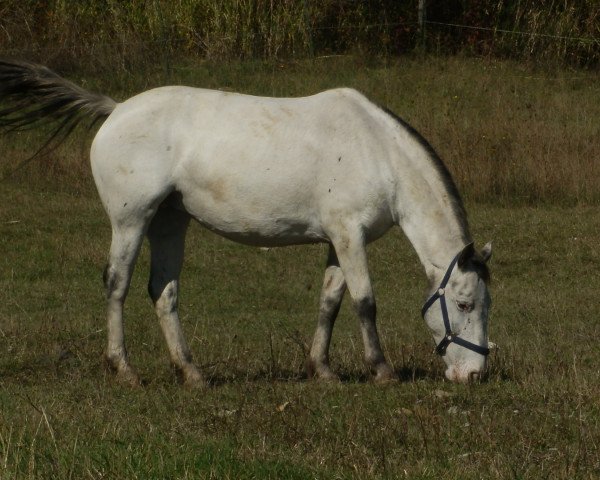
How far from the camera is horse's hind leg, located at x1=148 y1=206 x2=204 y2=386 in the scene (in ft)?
25.9

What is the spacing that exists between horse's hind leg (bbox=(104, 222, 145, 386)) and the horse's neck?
68.3 inches

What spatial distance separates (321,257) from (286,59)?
958cm

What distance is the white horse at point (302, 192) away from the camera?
24.7 ft

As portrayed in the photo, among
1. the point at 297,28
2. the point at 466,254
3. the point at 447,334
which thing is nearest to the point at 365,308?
the point at 447,334

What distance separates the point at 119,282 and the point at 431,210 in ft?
6.86

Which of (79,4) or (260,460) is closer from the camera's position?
(260,460)

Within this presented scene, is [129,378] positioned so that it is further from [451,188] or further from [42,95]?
[451,188]

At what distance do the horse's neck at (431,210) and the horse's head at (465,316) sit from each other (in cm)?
13

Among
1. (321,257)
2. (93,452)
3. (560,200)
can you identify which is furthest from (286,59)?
(93,452)

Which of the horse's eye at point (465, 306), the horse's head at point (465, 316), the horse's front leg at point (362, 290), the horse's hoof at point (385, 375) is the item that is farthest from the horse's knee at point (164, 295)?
the horse's eye at point (465, 306)

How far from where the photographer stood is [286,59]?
22047mm

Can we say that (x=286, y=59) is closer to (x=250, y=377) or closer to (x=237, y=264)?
(x=237, y=264)

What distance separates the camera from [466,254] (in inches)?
291

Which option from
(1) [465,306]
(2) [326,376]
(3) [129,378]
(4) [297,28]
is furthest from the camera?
(4) [297,28]
